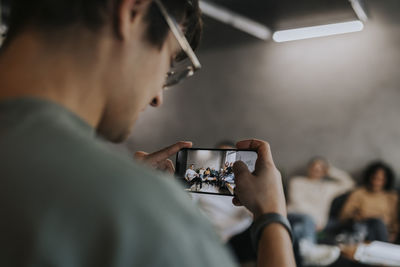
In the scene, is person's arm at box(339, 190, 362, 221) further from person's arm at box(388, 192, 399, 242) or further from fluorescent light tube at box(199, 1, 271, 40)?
fluorescent light tube at box(199, 1, 271, 40)

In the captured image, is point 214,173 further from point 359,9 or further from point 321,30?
point 321,30

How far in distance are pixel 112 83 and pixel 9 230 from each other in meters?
0.21

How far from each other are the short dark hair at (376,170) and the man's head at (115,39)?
4.15 meters

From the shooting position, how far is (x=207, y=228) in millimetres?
290

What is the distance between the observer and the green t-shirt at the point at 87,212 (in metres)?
0.25

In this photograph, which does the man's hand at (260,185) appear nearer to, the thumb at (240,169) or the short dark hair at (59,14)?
the thumb at (240,169)

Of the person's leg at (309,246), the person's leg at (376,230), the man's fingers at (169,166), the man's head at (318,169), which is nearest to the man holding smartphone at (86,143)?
the man's fingers at (169,166)

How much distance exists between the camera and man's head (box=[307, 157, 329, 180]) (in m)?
4.50

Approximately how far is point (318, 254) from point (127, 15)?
3600 mm

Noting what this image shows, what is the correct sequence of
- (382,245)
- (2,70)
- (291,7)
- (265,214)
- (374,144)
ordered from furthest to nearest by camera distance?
1. (374,144)
2. (291,7)
3. (382,245)
4. (265,214)
5. (2,70)

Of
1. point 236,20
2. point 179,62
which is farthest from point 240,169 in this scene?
point 236,20

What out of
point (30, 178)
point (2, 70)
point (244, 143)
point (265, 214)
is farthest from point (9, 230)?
point (244, 143)

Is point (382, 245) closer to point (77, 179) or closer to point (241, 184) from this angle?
point (241, 184)

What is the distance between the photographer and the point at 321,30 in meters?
4.27
